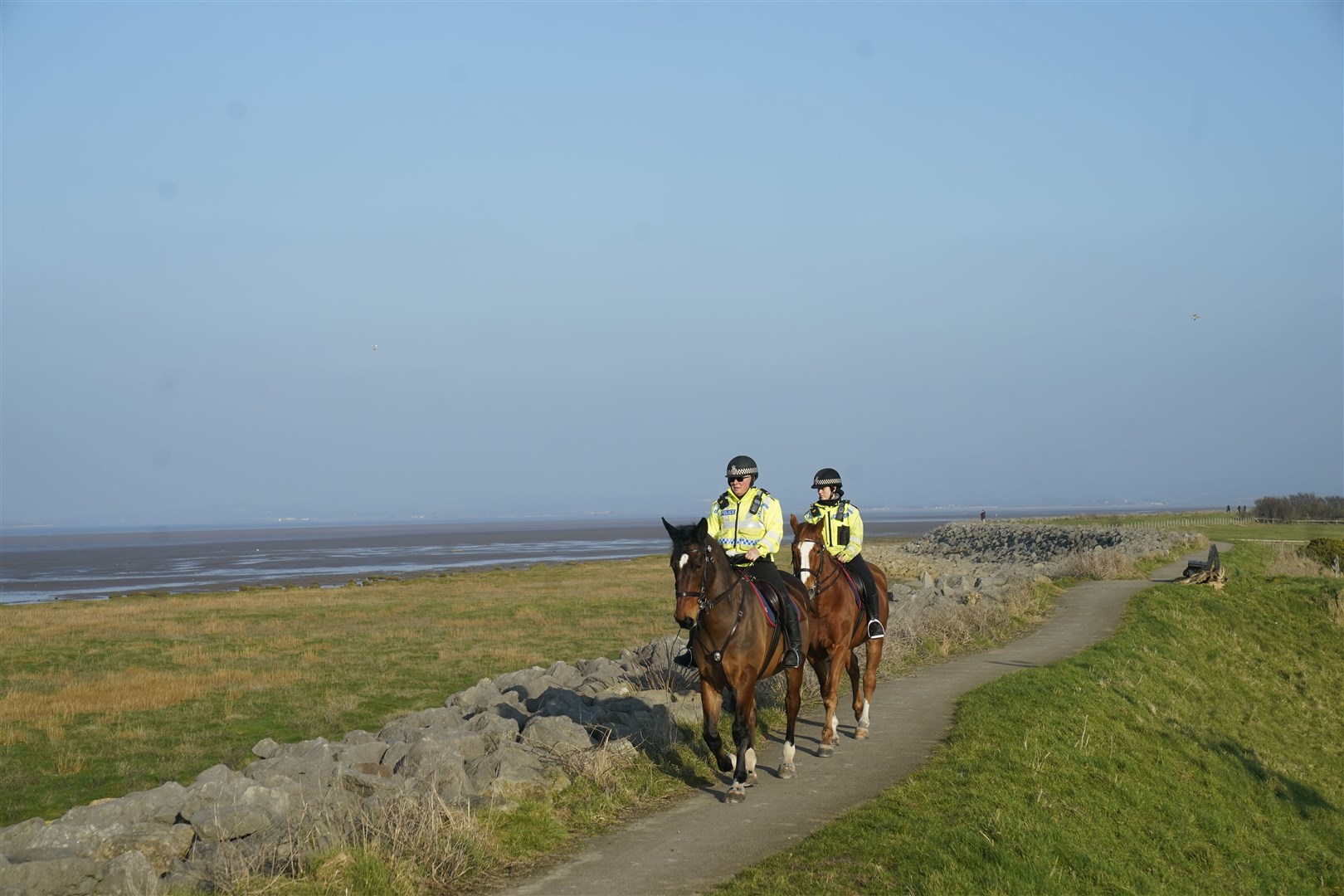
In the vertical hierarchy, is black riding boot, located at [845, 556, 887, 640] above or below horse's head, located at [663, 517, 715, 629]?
below

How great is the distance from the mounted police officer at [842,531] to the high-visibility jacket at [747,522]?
6.50 ft

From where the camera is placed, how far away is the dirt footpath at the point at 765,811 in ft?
26.7

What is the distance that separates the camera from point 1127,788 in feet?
39.2

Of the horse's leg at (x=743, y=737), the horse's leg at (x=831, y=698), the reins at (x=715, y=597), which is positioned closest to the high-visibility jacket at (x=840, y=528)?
the horse's leg at (x=831, y=698)

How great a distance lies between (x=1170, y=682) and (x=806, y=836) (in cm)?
1267

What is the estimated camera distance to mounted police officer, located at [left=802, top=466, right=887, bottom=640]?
505 inches

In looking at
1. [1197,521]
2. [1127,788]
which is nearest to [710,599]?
[1127,788]

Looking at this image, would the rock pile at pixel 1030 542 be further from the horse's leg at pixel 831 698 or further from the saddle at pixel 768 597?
the saddle at pixel 768 597

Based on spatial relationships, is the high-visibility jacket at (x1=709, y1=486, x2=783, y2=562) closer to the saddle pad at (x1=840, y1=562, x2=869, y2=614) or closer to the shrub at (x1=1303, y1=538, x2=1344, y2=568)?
the saddle pad at (x1=840, y1=562, x2=869, y2=614)

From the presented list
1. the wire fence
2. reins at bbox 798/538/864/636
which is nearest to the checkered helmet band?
reins at bbox 798/538/864/636

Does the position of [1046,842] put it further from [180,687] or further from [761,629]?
[180,687]

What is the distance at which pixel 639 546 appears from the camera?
10075cm

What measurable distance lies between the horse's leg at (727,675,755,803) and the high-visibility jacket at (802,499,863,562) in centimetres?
314

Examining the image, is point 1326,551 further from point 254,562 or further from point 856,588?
point 254,562
